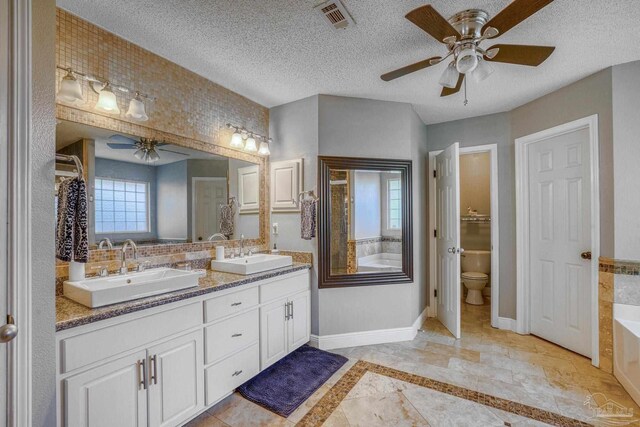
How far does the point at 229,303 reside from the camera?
2.00 meters

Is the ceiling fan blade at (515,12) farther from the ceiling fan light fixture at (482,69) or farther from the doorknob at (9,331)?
the doorknob at (9,331)

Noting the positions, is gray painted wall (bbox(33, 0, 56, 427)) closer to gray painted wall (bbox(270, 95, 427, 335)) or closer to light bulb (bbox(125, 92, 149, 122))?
light bulb (bbox(125, 92, 149, 122))

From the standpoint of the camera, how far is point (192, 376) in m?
1.75

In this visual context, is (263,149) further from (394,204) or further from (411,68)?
→ (411,68)

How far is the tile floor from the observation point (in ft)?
6.06

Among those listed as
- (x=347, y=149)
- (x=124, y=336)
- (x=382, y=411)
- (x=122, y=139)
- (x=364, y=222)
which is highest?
(x=347, y=149)

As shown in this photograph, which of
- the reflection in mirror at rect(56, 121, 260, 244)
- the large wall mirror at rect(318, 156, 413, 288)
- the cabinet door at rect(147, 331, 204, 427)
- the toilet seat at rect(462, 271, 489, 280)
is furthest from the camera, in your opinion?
the toilet seat at rect(462, 271, 489, 280)

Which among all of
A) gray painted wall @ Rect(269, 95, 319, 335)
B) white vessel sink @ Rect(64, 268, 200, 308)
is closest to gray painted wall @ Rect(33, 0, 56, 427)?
white vessel sink @ Rect(64, 268, 200, 308)

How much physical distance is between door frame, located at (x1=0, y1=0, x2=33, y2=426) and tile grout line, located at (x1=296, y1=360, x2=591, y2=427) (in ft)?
4.52

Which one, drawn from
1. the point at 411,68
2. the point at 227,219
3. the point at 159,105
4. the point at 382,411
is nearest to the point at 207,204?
the point at 227,219

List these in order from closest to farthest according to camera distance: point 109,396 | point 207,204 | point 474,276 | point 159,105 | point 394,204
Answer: point 109,396
point 159,105
point 207,204
point 394,204
point 474,276

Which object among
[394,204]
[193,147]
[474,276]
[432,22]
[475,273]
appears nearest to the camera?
[432,22]

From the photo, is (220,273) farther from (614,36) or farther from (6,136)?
(614,36)

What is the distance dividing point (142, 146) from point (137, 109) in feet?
1.01
